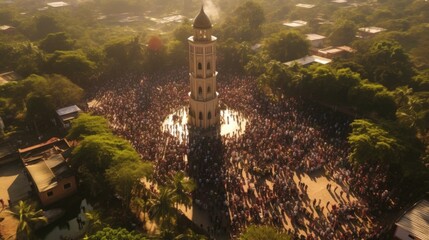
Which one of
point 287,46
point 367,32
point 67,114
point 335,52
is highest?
point 287,46

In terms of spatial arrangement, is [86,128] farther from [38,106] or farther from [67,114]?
[38,106]

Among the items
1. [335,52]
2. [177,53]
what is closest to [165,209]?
[177,53]

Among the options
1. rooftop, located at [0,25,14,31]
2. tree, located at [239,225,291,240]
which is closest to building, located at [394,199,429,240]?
tree, located at [239,225,291,240]

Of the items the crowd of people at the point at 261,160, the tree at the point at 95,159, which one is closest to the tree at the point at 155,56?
the crowd of people at the point at 261,160

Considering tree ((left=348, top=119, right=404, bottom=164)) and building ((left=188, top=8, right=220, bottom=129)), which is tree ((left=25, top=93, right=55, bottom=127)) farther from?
tree ((left=348, top=119, right=404, bottom=164))

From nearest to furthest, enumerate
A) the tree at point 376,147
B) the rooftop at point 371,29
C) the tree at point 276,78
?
the tree at point 376,147 < the tree at point 276,78 < the rooftop at point 371,29

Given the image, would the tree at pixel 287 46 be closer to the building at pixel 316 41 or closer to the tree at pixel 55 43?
the building at pixel 316 41
